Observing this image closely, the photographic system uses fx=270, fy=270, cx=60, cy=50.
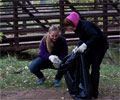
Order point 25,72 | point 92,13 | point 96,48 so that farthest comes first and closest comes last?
point 92,13, point 25,72, point 96,48

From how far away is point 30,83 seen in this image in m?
5.35

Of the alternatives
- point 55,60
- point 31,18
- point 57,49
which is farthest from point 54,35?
point 31,18

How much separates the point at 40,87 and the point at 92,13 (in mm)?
6045

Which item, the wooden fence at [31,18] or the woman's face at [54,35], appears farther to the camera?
the wooden fence at [31,18]

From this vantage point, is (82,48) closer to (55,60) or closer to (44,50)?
(55,60)

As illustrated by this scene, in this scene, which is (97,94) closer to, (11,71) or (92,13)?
(11,71)

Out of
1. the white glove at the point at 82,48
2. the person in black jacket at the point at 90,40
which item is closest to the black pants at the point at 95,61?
the person in black jacket at the point at 90,40

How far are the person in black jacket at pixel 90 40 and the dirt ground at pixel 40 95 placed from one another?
472 millimetres

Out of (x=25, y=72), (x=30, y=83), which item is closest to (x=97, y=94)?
(x=30, y=83)

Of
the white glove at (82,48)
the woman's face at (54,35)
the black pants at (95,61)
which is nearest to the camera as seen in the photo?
the white glove at (82,48)

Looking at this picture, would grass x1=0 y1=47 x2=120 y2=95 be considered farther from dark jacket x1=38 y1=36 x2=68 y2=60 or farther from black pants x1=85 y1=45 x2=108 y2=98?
dark jacket x1=38 y1=36 x2=68 y2=60

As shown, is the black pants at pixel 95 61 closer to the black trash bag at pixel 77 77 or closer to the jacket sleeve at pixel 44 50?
the black trash bag at pixel 77 77

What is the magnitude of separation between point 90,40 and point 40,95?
129 cm

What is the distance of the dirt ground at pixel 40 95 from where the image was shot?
14.6 feet
